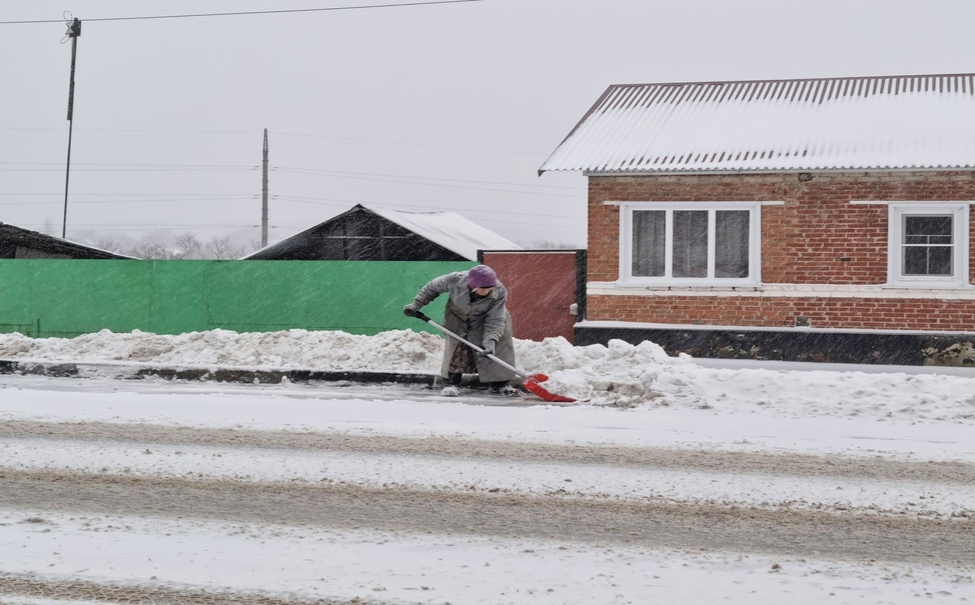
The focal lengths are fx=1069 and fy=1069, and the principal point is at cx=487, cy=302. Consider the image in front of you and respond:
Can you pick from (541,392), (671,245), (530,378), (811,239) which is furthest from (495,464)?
(811,239)

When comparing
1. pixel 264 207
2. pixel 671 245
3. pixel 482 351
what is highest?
pixel 264 207

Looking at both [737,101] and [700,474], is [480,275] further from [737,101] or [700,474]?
[737,101]

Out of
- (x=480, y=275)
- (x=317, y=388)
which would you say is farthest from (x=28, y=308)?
(x=480, y=275)

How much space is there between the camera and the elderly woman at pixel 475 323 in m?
11.3

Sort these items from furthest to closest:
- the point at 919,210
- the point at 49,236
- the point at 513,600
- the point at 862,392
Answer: the point at 49,236 → the point at 919,210 → the point at 862,392 → the point at 513,600

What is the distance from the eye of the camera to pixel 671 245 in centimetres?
1593

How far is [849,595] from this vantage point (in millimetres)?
4371

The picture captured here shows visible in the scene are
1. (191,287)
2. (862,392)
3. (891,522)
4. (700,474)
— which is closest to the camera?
(891,522)

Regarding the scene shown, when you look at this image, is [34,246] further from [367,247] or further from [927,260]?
[927,260]

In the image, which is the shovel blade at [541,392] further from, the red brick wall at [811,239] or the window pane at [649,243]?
the window pane at [649,243]

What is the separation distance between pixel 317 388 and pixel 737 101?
32.2 feet

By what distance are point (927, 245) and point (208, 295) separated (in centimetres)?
1219

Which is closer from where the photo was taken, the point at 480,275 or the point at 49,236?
the point at 480,275

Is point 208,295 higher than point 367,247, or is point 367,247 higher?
point 367,247
